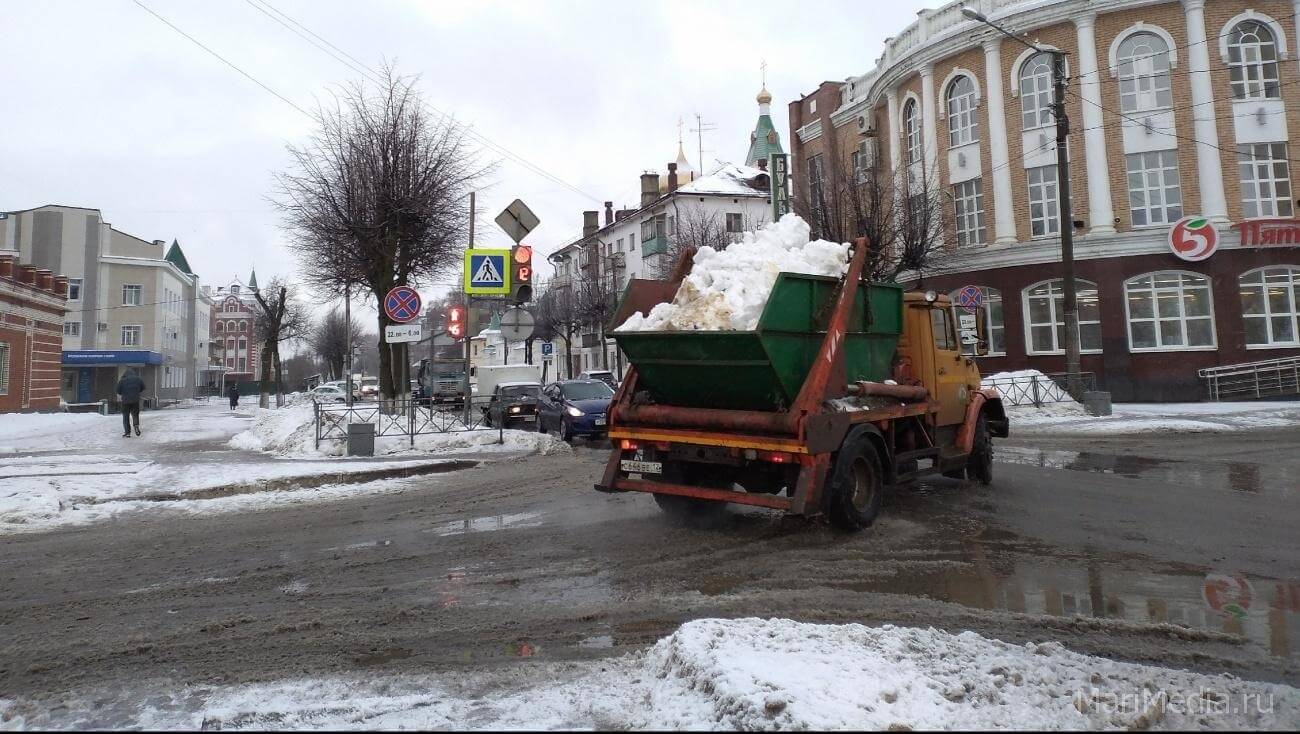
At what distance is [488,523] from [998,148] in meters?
27.1

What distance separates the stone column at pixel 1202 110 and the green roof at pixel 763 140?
3766 cm

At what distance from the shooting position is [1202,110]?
999 inches

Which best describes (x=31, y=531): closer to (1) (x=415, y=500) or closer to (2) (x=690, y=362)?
(1) (x=415, y=500)

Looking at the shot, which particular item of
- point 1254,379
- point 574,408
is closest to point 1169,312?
point 1254,379

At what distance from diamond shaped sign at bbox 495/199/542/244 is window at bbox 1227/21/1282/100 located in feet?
85.4

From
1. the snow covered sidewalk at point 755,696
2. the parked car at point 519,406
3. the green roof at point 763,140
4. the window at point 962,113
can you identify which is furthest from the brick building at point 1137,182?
the green roof at point 763,140

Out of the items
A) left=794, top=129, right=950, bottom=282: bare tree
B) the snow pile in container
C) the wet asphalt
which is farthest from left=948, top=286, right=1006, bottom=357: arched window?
the snow pile in container

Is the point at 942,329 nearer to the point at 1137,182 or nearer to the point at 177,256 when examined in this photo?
the point at 1137,182

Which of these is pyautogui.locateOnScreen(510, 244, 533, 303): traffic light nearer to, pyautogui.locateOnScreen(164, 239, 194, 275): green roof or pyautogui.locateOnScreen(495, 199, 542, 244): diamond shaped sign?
pyautogui.locateOnScreen(495, 199, 542, 244): diamond shaped sign

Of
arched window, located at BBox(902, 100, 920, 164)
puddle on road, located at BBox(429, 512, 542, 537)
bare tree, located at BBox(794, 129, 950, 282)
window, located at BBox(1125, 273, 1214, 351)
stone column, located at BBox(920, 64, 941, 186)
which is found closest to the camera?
puddle on road, located at BBox(429, 512, 542, 537)

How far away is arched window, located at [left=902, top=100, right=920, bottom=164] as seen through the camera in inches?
1223

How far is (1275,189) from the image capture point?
25.2 metres

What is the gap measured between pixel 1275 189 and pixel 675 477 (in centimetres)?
2858

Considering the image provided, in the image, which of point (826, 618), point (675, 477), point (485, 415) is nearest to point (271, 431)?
point (485, 415)
